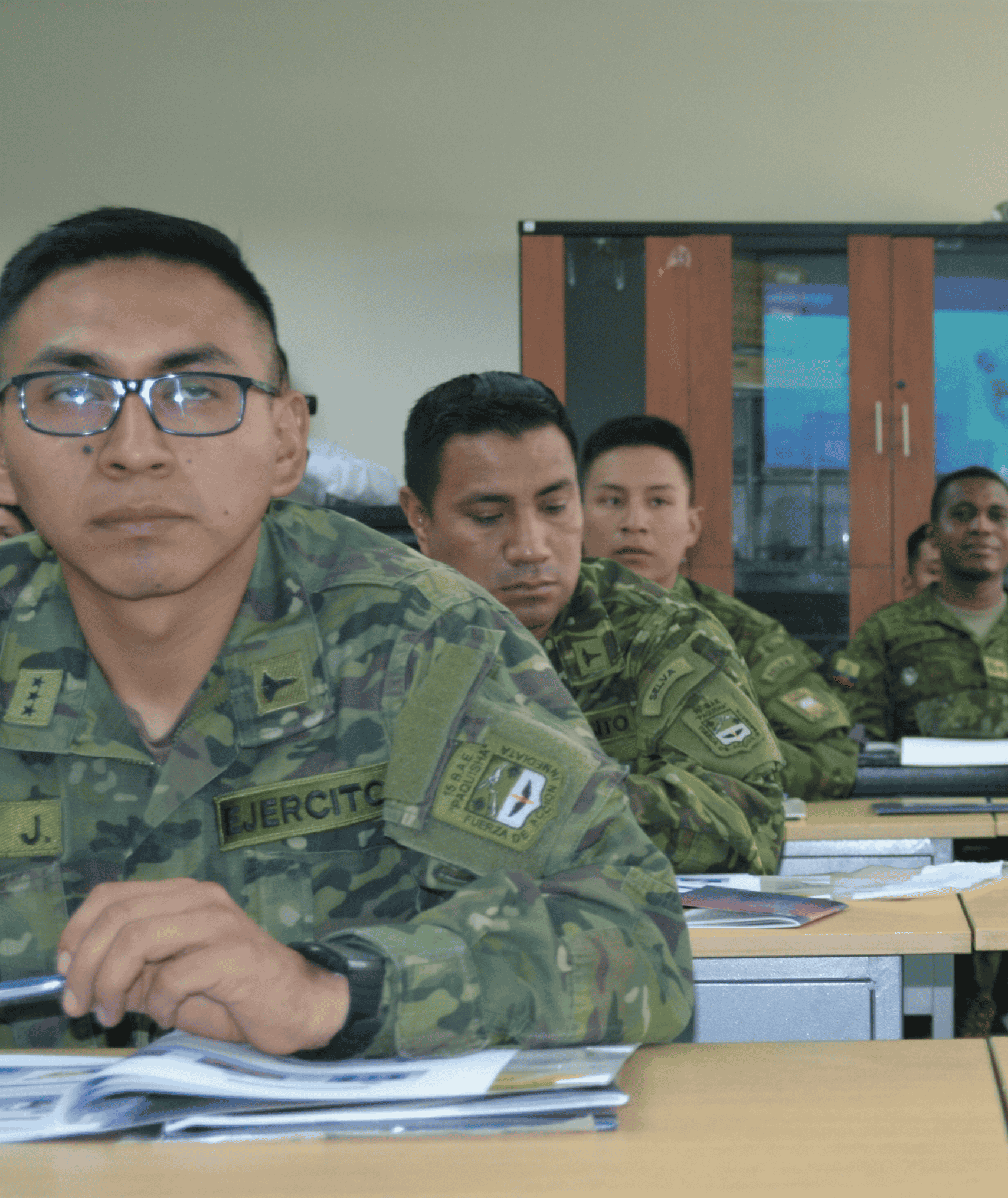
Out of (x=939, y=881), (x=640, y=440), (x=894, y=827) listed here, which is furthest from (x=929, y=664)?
(x=939, y=881)

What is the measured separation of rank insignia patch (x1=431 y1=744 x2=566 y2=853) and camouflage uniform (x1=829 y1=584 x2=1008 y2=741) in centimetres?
318

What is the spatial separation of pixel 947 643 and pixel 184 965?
373 centimetres

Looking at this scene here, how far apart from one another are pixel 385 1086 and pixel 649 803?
110 cm

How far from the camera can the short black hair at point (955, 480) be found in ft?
14.1

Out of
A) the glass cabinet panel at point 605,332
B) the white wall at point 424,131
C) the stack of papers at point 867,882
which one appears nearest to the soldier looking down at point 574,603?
the stack of papers at point 867,882

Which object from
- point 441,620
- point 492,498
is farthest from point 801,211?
point 441,620

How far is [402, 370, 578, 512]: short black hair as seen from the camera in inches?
87.1

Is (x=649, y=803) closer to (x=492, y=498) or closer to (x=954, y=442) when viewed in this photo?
(x=492, y=498)

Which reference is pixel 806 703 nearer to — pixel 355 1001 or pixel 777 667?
pixel 777 667

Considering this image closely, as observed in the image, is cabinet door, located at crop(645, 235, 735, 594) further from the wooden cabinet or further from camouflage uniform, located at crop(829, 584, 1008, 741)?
camouflage uniform, located at crop(829, 584, 1008, 741)

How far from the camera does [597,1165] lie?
68 cm

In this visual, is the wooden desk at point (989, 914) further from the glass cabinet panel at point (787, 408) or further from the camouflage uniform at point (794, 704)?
the glass cabinet panel at point (787, 408)

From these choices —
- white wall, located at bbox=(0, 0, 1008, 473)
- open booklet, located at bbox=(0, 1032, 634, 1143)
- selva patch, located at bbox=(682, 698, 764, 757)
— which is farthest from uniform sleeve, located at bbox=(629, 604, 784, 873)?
white wall, located at bbox=(0, 0, 1008, 473)

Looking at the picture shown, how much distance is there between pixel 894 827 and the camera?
2311mm
